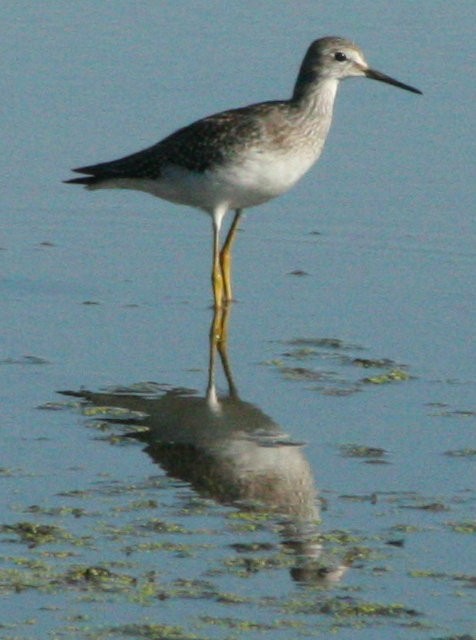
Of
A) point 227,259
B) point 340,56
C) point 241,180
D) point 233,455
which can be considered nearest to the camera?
point 233,455

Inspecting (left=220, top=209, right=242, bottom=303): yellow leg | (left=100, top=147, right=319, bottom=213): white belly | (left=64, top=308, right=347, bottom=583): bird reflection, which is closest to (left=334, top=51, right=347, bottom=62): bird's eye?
(left=100, top=147, right=319, bottom=213): white belly

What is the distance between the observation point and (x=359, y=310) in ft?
31.7

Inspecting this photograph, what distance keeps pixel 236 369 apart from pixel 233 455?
1.35 meters

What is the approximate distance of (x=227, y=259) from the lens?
1020 centimetres

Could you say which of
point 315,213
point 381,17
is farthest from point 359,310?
point 381,17

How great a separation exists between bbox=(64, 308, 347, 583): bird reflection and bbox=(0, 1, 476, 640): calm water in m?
0.01

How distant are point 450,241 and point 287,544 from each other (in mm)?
4587

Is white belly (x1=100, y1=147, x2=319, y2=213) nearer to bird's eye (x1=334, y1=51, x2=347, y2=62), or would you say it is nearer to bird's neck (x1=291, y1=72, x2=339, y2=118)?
bird's neck (x1=291, y1=72, x2=339, y2=118)

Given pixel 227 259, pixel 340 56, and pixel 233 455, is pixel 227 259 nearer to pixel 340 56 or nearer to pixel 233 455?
pixel 340 56

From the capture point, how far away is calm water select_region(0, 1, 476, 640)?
5.97 m

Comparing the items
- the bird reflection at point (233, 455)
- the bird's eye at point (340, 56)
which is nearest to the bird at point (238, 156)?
the bird's eye at point (340, 56)

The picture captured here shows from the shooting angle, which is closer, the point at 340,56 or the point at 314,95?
the point at 314,95

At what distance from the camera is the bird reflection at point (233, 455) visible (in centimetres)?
659

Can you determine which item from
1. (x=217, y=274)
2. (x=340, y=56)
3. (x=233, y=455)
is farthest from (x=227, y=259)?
(x=233, y=455)
